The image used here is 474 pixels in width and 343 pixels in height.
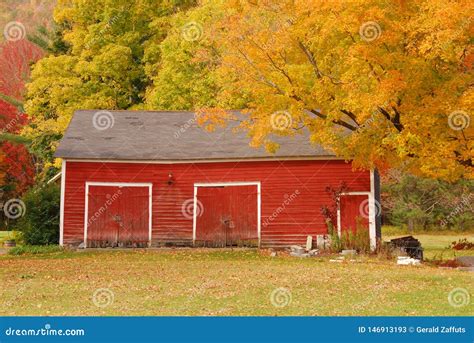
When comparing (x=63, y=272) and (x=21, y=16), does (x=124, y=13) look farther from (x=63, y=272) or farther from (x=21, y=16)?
(x=21, y=16)

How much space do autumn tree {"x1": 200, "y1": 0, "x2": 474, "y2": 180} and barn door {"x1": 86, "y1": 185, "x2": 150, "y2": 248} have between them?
7.19 m

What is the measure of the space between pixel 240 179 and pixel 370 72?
880cm

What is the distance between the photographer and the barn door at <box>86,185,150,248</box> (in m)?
30.5

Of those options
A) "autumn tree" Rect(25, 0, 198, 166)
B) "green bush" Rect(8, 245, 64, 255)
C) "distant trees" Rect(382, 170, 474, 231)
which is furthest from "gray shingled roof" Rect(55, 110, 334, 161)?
"distant trees" Rect(382, 170, 474, 231)

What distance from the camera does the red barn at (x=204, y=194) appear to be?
29812 millimetres

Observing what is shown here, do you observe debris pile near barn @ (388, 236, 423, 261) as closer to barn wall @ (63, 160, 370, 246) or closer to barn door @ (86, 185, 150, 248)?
barn wall @ (63, 160, 370, 246)

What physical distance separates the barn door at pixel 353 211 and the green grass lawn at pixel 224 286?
4246 millimetres

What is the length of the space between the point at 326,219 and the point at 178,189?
5894mm

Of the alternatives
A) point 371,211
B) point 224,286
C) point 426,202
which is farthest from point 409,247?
point 426,202

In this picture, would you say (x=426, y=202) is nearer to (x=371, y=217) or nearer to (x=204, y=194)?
(x=371, y=217)

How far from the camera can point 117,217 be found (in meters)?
30.6

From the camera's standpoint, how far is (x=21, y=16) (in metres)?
103

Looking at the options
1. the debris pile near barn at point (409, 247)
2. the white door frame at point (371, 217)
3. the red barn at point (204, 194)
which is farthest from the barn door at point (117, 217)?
the debris pile near barn at point (409, 247)

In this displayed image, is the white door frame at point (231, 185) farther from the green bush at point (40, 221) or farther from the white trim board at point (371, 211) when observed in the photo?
the green bush at point (40, 221)
